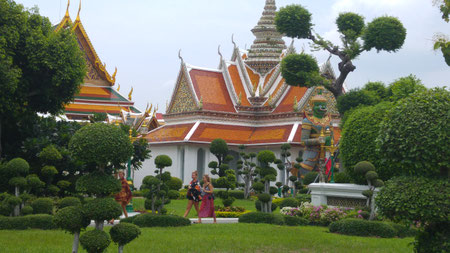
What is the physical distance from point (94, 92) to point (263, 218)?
21.7m

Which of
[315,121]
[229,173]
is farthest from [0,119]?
[315,121]

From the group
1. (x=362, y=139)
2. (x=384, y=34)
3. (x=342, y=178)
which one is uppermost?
(x=384, y=34)

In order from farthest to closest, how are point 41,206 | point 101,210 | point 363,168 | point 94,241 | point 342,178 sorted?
point 342,178
point 41,206
point 363,168
point 101,210
point 94,241

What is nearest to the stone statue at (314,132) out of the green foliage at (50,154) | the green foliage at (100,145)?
the green foliage at (50,154)

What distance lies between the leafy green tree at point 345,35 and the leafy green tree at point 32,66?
902cm

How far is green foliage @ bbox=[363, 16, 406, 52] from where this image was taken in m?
25.9

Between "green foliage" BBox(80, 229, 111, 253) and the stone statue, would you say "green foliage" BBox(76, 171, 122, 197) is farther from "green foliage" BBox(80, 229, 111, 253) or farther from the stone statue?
the stone statue

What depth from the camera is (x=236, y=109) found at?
122 ft

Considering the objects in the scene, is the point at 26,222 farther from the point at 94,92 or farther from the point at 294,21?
the point at 94,92

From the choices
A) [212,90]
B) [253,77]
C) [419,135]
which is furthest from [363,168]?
[253,77]

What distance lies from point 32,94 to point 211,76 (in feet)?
61.0

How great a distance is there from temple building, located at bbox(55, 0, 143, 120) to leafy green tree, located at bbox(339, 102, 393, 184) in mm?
18895

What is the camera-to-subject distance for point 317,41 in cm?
2692

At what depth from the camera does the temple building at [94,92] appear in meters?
35.2
